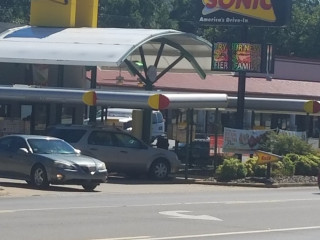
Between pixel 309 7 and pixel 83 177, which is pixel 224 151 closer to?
pixel 83 177

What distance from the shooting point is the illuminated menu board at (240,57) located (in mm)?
38156

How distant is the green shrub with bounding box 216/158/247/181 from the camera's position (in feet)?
106

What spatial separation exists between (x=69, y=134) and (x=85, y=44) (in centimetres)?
670

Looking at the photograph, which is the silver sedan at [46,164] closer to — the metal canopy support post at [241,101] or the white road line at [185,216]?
the white road line at [185,216]

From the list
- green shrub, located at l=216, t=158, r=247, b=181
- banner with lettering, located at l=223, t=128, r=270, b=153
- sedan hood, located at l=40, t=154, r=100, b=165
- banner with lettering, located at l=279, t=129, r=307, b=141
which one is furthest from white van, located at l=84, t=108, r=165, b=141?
sedan hood, located at l=40, t=154, r=100, b=165

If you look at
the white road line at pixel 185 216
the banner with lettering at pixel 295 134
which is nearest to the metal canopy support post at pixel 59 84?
the banner with lettering at pixel 295 134

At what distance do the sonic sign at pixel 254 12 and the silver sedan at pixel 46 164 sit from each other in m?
14.2

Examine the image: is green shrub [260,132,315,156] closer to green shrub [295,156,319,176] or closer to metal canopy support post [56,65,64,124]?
green shrub [295,156,319,176]

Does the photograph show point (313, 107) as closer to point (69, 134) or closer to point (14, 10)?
point (69, 134)

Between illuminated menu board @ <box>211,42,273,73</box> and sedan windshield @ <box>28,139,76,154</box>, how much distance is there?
12.6 meters

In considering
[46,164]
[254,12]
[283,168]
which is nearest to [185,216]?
[46,164]

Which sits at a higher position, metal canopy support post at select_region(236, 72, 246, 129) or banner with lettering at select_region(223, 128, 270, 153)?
metal canopy support post at select_region(236, 72, 246, 129)

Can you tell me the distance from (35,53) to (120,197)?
45.5 ft

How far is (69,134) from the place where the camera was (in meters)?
31.9
